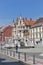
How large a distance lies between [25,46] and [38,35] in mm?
27046

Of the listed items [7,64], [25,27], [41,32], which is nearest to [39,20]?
[25,27]

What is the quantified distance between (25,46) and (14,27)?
42.8m

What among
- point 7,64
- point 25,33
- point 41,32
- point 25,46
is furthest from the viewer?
point 25,33

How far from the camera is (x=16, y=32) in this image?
359 ft

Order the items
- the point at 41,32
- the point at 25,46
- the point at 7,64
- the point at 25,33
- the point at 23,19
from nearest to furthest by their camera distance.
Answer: the point at 7,64 → the point at 25,46 → the point at 41,32 → the point at 25,33 → the point at 23,19

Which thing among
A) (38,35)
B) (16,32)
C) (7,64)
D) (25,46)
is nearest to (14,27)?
(16,32)

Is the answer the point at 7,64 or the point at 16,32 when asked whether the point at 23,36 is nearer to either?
the point at 16,32

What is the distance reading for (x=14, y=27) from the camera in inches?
4422

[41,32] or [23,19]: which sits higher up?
[23,19]

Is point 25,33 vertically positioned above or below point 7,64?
above

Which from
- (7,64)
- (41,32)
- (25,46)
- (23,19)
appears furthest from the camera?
(23,19)

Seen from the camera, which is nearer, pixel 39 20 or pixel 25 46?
pixel 25 46

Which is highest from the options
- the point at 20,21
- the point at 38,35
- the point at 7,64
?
the point at 20,21

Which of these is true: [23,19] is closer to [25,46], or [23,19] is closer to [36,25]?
[36,25]
